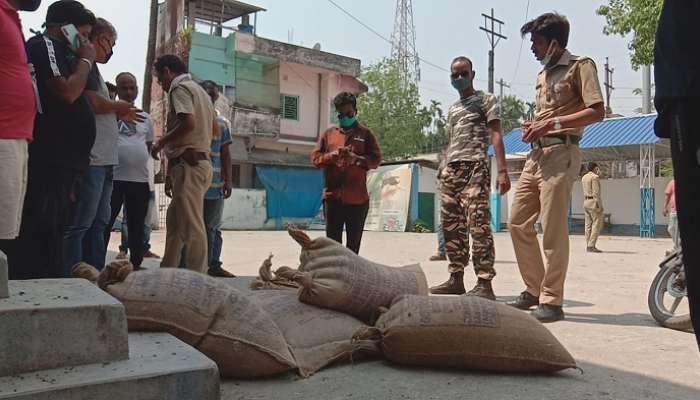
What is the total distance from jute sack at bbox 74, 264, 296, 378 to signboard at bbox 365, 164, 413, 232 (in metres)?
16.7

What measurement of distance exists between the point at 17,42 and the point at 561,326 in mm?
3131

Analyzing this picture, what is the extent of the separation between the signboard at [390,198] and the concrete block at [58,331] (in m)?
17.2

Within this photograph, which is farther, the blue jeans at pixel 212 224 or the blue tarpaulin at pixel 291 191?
the blue tarpaulin at pixel 291 191

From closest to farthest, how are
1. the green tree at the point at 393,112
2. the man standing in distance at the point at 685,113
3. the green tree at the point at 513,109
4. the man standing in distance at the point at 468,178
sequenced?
the man standing in distance at the point at 685,113, the man standing in distance at the point at 468,178, the green tree at the point at 393,112, the green tree at the point at 513,109

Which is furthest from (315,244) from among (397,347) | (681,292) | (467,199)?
(681,292)

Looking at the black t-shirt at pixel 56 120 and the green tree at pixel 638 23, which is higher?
the green tree at pixel 638 23

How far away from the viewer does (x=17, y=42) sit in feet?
7.46

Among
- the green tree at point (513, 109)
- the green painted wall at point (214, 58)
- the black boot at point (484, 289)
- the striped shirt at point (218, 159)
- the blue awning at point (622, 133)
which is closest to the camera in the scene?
the black boot at point (484, 289)

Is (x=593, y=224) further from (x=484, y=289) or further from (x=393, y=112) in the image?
(x=393, y=112)

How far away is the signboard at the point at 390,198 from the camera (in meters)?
19.0

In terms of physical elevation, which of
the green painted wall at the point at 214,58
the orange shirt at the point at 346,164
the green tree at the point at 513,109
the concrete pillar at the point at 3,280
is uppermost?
the green tree at the point at 513,109

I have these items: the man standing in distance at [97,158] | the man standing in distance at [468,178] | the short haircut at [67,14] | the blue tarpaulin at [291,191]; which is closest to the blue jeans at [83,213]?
the man standing in distance at [97,158]

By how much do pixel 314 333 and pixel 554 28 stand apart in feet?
8.37

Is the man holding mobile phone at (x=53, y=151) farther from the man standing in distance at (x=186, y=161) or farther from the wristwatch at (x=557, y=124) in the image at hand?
the wristwatch at (x=557, y=124)
